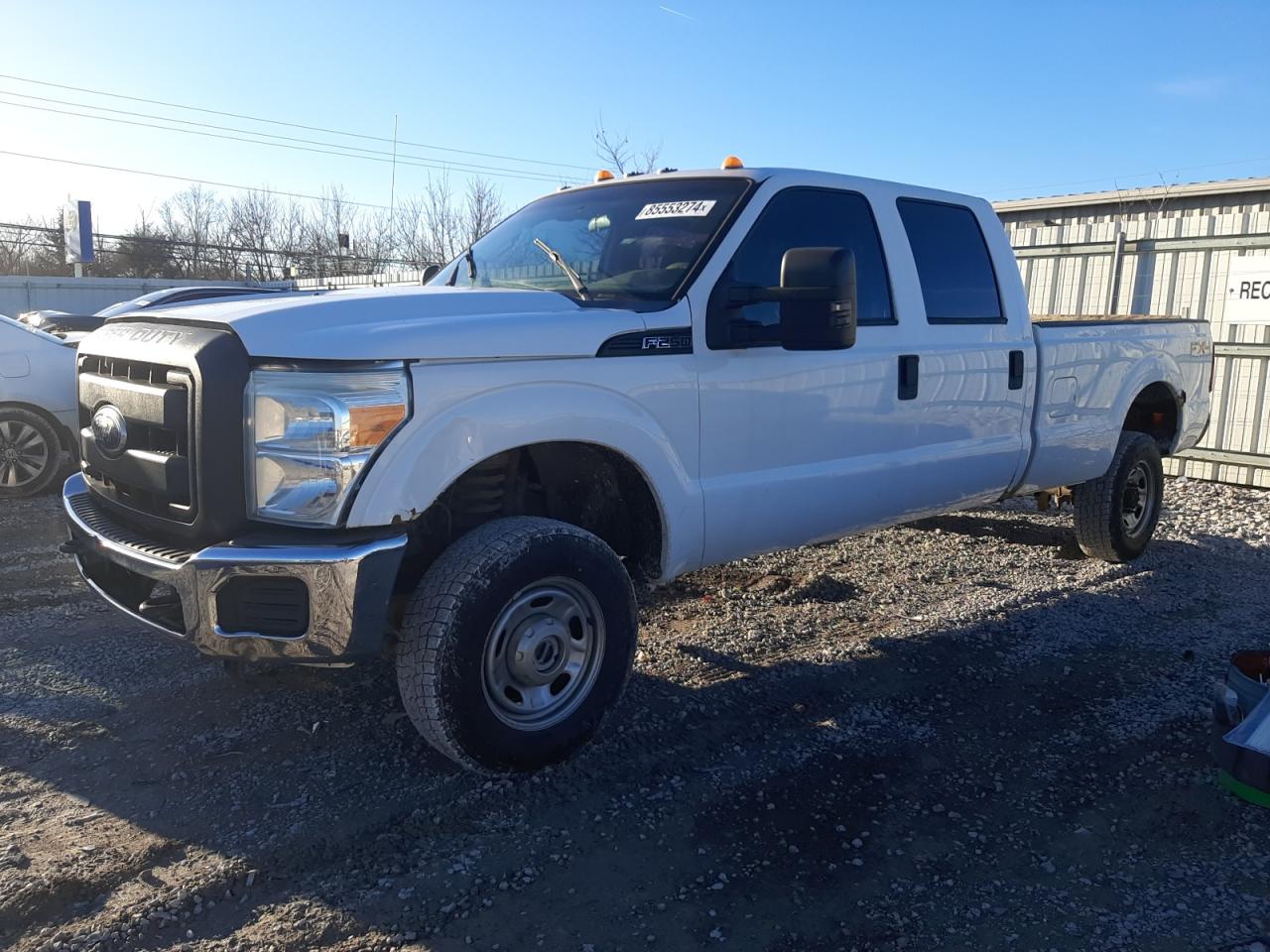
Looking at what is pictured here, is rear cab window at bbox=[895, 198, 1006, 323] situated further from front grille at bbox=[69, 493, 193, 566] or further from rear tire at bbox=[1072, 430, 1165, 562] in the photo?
front grille at bbox=[69, 493, 193, 566]

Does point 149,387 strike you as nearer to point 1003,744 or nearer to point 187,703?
point 187,703

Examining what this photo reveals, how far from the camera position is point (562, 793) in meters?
3.26

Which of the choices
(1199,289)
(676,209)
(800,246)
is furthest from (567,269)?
(1199,289)

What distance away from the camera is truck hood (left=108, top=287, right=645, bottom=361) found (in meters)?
2.90

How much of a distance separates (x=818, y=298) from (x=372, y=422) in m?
1.64

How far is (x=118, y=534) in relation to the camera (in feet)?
10.9

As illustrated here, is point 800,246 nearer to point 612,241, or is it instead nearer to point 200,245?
point 612,241

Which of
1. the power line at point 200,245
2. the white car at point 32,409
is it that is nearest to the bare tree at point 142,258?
the power line at point 200,245

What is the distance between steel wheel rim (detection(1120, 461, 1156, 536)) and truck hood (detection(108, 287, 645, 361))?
168 inches

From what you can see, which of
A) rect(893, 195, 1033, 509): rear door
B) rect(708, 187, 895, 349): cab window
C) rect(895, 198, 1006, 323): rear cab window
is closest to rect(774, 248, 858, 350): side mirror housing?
rect(708, 187, 895, 349): cab window

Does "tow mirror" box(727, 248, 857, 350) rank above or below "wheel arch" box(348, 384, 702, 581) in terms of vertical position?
above

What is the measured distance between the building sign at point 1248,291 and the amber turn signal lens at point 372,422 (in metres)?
9.40

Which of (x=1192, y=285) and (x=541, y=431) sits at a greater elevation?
(x=1192, y=285)

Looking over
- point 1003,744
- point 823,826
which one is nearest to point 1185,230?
point 1003,744
